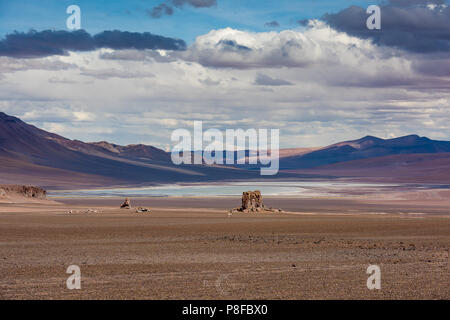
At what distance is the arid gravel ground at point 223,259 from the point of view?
13.0 m

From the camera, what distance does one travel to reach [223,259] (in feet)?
59.6

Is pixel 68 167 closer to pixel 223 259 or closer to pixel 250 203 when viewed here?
pixel 250 203

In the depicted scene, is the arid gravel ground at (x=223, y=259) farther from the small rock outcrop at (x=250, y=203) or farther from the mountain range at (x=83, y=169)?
the mountain range at (x=83, y=169)

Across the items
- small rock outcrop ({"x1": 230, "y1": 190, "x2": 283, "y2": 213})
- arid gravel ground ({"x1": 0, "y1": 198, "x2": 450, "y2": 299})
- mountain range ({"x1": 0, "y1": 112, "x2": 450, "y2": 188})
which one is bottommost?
arid gravel ground ({"x1": 0, "y1": 198, "x2": 450, "y2": 299})

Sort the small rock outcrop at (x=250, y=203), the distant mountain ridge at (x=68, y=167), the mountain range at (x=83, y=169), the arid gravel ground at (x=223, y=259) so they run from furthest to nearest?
the distant mountain ridge at (x=68, y=167) → the mountain range at (x=83, y=169) → the small rock outcrop at (x=250, y=203) → the arid gravel ground at (x=223, y=259)

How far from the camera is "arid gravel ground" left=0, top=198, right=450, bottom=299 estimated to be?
13.0 metres

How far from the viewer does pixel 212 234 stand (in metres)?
26.3

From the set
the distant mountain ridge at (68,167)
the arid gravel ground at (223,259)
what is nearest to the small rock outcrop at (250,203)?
the arid gravel ground at (223,259)

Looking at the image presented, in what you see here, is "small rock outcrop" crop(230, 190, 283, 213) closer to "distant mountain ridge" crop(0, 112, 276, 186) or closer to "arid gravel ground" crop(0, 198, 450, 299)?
"arid gravel ground" crop(0, 198, 450, 299)

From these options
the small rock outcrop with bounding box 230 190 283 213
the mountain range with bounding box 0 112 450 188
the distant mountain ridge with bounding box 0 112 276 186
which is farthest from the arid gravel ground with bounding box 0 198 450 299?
the distant mountain ridge with bounding box 0 112 276 186
